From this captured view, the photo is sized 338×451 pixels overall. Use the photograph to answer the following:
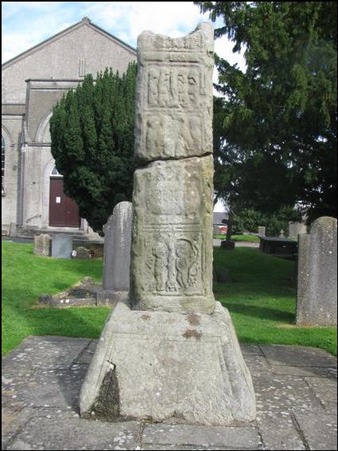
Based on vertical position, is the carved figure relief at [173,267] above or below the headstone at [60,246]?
above

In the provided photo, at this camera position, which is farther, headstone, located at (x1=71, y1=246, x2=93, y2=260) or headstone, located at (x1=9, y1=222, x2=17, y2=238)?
headstone, located at (x1=9, y1=222, x2=17, y2=238)

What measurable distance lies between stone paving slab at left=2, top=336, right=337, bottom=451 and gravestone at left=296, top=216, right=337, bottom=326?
2667mm

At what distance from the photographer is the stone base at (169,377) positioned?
→ 3617 mm

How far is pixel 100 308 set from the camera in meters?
8.77

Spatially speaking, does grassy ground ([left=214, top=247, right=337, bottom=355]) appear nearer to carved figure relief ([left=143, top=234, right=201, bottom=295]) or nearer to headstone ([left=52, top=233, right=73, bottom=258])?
carved figure relief ([left=143, top=234, right=201, bottom=295])

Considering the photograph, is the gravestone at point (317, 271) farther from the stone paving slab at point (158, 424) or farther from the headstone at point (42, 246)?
the headstone at point (42, 246)

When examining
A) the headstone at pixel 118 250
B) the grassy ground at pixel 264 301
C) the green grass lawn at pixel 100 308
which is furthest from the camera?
the headstone at pixel 118 250

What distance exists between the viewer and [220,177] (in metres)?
10.5

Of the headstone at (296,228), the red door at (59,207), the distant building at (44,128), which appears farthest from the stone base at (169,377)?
the red door at (59,207)

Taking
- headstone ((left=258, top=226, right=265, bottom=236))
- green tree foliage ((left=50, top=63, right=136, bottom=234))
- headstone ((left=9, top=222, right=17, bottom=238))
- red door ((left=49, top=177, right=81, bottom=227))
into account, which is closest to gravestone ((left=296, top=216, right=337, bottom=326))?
headstone ((left=258, top=226, right=265, bottom=236))

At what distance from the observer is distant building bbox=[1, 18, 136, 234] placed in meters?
27.6

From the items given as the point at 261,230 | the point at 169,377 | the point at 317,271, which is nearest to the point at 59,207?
the point at 261,230

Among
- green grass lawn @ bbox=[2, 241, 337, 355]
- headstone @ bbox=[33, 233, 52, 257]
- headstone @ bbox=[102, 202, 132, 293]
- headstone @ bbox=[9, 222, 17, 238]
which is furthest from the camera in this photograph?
headstone @ bbox=[9, 222, 17, 238]

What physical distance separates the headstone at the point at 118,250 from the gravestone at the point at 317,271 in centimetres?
328
